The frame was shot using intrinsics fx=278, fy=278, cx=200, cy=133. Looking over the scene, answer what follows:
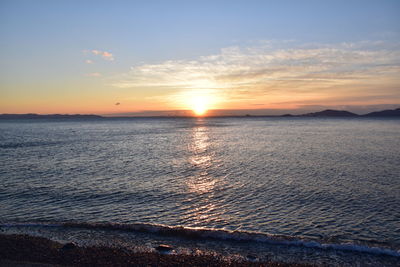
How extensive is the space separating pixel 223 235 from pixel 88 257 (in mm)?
5974

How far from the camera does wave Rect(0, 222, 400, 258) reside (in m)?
12.0

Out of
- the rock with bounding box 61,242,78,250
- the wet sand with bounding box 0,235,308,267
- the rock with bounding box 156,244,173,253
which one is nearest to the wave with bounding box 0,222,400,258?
the rock with bounding box 156,244,173,253

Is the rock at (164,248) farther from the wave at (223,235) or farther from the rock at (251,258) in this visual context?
the rock at (251,258)

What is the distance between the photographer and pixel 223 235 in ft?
43.4

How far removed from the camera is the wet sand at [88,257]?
10.4 meters

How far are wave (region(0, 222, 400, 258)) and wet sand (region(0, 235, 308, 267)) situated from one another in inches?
83.6

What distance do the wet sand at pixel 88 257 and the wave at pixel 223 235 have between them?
212cm

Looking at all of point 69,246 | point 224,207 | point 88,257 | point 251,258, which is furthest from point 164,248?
point 224,207

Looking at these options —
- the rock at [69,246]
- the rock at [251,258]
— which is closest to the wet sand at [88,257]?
the rock at [69,246]

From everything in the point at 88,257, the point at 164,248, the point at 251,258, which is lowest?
the point at 251,258

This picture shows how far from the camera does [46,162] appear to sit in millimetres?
34531

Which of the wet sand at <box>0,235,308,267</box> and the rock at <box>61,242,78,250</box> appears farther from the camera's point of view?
the rock at <box>61,242,78,250</box>

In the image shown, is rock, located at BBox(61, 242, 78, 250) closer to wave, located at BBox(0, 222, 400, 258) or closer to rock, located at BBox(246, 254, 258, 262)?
wave, located at BBox(0, 222, 400, 258)

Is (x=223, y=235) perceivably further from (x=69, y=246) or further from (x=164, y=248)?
(x=69, y=246)
